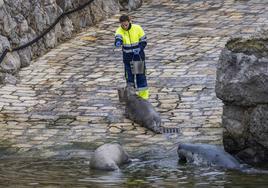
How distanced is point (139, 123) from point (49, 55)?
5.37 m

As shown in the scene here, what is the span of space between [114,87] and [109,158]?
4.81 meters

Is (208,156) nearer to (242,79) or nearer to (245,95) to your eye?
(245,95)

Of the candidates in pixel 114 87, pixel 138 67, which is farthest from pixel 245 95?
pixel 114 87

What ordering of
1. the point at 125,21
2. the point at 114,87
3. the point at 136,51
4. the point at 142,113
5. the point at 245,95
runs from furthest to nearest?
the point at 114,87
the point at 136,51
the point at 125,21
the point at 142,113
the point at 245,95

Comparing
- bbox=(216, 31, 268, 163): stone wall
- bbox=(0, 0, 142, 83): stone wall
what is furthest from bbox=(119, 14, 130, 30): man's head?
bbox=(216, 31, 268, 163): stone wall

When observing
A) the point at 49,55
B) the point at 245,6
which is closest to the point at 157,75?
the point at 49,55

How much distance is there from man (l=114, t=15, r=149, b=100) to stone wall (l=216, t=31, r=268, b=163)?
3467 millimetres

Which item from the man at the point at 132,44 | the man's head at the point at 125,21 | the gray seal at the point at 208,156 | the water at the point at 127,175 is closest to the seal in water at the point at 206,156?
the gray seal at the point at 208,156

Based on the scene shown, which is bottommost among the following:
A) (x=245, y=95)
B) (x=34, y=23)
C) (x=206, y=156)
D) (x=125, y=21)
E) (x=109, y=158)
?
(x=206, y=156)

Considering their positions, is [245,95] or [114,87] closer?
[245,95]

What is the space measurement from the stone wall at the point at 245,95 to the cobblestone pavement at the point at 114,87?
45.1 inches

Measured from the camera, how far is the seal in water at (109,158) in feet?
35.2

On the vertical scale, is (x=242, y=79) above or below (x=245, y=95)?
above

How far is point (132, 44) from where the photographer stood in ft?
47.0
